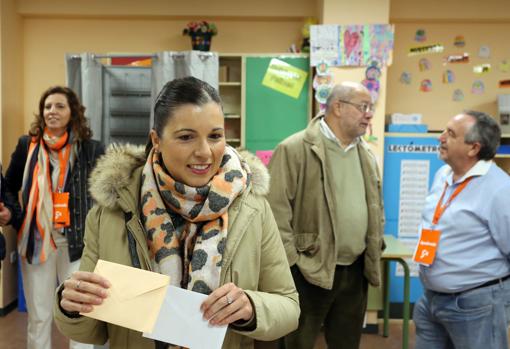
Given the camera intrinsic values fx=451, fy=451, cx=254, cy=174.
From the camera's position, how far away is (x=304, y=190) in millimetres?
2314

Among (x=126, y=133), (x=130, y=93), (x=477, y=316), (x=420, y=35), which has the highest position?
(x=420, y=35)

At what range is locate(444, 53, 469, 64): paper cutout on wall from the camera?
3936mm

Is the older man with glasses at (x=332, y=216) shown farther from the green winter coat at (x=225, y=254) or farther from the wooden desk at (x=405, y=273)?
the green winter coat at (x=225, y=254)

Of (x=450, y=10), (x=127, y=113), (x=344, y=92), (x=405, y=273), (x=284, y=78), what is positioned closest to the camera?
(x=344, y=92)

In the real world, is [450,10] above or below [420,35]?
above

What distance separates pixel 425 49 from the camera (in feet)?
12.9

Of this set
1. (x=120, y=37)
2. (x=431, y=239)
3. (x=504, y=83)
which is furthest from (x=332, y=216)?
(x=120, y=37)

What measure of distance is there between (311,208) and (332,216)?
0.12m

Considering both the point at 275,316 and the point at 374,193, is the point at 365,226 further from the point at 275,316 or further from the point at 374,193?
the point at 275,316

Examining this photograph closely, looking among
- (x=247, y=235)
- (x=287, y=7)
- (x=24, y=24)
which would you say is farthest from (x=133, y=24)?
(x=247, y=235)

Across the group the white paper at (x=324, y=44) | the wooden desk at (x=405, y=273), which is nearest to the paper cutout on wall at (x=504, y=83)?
the white paper at (x=324, y=44)

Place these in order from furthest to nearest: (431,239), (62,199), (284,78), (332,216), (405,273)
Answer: (284,78) → (405,273) → (62,199) → (332,216) → (431,239)

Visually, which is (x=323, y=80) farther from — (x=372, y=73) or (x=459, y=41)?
(x=459, y=41)

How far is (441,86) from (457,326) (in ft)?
8.59
